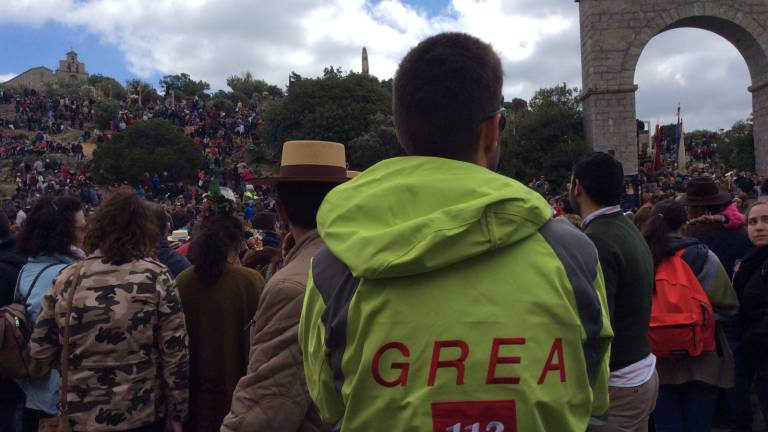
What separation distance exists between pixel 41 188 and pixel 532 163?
82.4 feet

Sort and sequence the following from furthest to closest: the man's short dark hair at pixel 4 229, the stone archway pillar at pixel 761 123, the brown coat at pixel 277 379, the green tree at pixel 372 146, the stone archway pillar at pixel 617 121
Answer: the green tree at pixel 372 146 → the stone archway pillar at pixel 617 121 → the stone archway pillar at pixel 761 123 → the man's short dark hair at pixel 4 229 → the brown coat at pixel 277 379

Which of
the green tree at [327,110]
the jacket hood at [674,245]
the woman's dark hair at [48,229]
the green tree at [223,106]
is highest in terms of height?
the green tree at [223,106]

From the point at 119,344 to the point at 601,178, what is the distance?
2487 millimetres

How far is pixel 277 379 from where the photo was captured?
2057 millimetres

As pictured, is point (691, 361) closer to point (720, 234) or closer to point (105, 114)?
point (720, 234)

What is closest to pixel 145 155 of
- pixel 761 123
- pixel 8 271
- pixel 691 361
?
pixel 761 123

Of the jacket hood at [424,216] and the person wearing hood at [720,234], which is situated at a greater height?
the jacket hood at [424,216]

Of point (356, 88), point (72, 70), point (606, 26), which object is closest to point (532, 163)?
point (606, 26)

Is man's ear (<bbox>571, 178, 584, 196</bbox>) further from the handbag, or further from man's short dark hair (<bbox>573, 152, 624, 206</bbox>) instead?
the handbag

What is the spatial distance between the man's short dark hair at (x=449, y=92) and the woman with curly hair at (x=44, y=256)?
9.90 feet

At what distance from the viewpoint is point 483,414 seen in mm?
1253

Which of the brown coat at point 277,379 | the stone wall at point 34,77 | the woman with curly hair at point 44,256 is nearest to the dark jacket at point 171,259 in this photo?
the woman with curly hair at point 44,256

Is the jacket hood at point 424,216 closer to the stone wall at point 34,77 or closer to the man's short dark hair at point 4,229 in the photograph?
the man's short dark hair at point 4,229

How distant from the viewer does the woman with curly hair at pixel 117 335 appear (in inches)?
120
